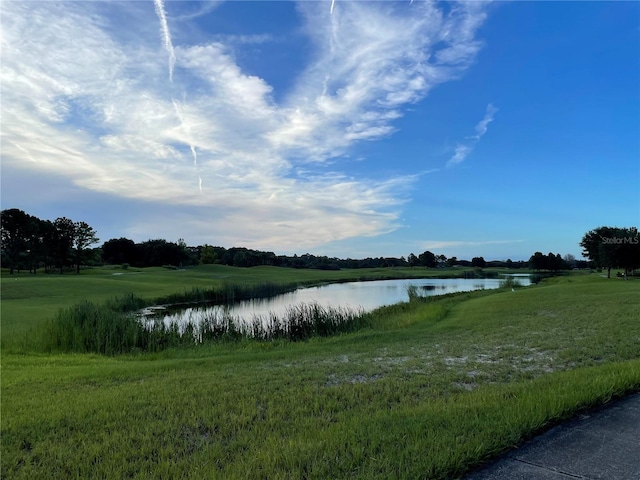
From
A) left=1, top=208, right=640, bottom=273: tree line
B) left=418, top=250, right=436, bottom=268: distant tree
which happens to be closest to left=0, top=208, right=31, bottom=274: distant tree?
left=1, top=208, right=640, bottom=273: tree line

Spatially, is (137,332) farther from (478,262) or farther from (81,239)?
(478,262)

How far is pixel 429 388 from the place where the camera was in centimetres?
545

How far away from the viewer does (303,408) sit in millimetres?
4625

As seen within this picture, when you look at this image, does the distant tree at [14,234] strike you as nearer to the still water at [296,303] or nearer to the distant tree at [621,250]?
the still water at [296,303]

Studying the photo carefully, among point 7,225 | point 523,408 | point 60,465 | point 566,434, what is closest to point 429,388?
point 523,408

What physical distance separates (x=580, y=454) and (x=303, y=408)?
2706 millimetres

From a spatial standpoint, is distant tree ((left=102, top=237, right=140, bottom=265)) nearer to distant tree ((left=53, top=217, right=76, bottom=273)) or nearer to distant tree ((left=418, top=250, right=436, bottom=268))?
distant tree ((left=53, top=217, right=76, bottom=273))

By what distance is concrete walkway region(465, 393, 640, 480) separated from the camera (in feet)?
9.97

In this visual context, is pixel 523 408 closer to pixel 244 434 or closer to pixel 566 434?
pixel 566 434

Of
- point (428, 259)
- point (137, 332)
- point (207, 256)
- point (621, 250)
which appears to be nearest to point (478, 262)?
point (428, 259)

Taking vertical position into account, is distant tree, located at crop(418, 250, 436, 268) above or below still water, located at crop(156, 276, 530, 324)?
above

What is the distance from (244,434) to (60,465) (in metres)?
1.53

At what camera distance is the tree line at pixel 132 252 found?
140 feet

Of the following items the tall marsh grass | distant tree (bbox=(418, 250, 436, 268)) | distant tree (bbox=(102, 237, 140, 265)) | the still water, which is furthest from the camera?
distant tree (bbox=(418, 250, 436, 268))
